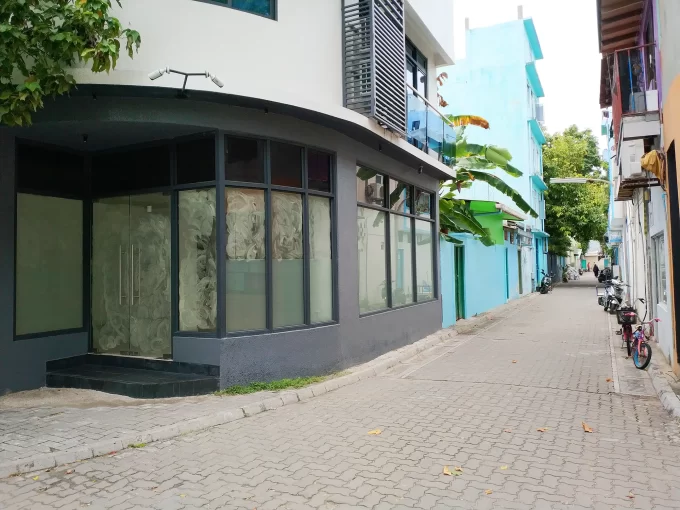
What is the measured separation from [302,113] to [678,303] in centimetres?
622

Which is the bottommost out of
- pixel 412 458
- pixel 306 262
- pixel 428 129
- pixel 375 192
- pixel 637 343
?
pixel 412 458

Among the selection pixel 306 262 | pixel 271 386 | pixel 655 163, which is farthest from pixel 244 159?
pixel 655 163

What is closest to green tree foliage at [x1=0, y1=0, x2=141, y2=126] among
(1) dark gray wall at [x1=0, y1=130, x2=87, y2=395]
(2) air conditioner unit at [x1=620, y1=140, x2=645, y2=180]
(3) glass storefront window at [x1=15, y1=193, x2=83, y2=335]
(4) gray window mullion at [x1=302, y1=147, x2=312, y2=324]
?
(1) dark gray wall at [x1=0, y1=130, x2=87, y2=395]

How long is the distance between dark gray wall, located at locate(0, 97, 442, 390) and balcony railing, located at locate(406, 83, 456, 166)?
1.69m

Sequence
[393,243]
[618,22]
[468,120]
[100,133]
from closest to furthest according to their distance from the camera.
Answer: [100,133] < [618,22] < [393,243] < [468,120]

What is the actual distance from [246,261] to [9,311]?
318 centimetres

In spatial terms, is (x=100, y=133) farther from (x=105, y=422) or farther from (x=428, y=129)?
(x=428, y=129)

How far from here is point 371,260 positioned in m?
10.7

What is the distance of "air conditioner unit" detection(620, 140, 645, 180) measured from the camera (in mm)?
8805

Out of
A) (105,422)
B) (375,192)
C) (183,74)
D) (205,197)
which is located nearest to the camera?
(105,422)

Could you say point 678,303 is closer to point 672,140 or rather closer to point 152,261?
point 672,140

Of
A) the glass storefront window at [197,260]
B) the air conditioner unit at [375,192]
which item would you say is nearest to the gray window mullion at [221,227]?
the glass storefront window at [197,260]

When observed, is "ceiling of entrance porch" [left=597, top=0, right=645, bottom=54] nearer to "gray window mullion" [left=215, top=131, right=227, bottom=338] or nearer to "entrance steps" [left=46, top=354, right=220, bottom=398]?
"gray window mullion" [left=215, top=131, right=227, bottom=338]

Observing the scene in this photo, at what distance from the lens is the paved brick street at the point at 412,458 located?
4.26 meters
